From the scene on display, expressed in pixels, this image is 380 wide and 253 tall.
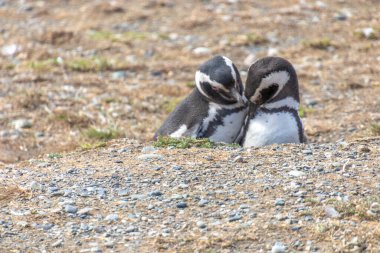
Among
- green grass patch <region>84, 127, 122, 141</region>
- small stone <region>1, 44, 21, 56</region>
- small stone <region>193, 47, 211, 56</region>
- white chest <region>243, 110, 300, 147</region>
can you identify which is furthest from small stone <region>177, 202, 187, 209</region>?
small stone <region>1, 44, 21, 56</region>

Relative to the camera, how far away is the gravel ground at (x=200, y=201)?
17.2 ft

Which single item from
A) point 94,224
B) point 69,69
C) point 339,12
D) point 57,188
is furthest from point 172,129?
point 339,12

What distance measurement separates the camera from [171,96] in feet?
37.5

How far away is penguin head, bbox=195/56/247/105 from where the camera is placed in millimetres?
7893

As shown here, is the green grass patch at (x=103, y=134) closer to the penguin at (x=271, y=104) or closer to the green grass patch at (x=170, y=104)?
the green grass patch at (x=170, y=104)

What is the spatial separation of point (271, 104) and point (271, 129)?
250 mm

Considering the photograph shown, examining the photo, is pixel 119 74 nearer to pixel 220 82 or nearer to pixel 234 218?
pixel 220 82

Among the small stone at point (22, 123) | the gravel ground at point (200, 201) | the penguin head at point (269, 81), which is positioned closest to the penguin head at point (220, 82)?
the penguin head at point (269, 81)

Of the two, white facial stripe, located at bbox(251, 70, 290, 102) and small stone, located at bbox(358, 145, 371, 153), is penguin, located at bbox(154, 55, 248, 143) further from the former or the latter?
small stone, located at bbox(358, 145, 371, 153)

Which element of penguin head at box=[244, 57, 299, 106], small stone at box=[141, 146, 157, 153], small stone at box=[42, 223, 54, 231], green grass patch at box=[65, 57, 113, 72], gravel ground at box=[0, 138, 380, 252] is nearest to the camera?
gravel ground at box=[0, 138, 380, 252]

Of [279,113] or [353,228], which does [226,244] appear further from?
[279,113]

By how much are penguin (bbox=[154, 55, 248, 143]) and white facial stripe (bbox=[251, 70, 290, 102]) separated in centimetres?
22

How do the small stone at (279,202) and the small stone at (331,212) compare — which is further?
the small stone at (279,202)

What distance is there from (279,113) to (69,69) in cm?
538
